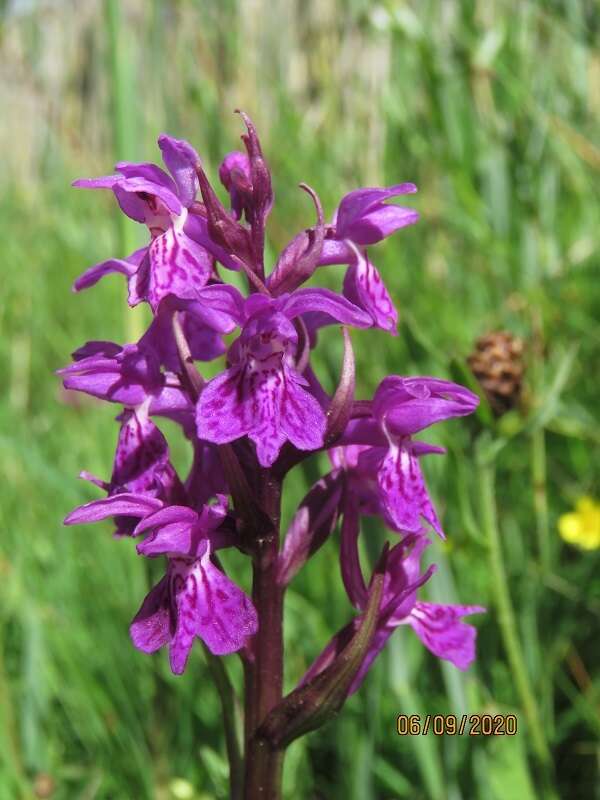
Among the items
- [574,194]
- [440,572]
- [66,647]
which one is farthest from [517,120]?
[66,647]

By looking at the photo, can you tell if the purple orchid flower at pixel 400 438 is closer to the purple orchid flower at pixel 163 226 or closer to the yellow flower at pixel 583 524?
the purple orchid flower at pixel 163 226

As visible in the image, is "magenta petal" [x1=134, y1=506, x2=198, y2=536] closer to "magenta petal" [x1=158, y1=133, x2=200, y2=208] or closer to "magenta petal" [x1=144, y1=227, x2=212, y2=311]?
"magenta petal" [x1=144, y1=227, x2=212, y2=311]

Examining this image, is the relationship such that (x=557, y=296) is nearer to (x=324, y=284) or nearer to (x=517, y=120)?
(x=517, y=120)

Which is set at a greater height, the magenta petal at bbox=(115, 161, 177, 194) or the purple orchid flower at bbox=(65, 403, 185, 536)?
the magenta petal at bbox=(115, 161, 177, 194)

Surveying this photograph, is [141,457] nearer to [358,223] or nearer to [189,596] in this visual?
[189,596]

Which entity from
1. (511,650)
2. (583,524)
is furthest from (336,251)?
(583,524)
